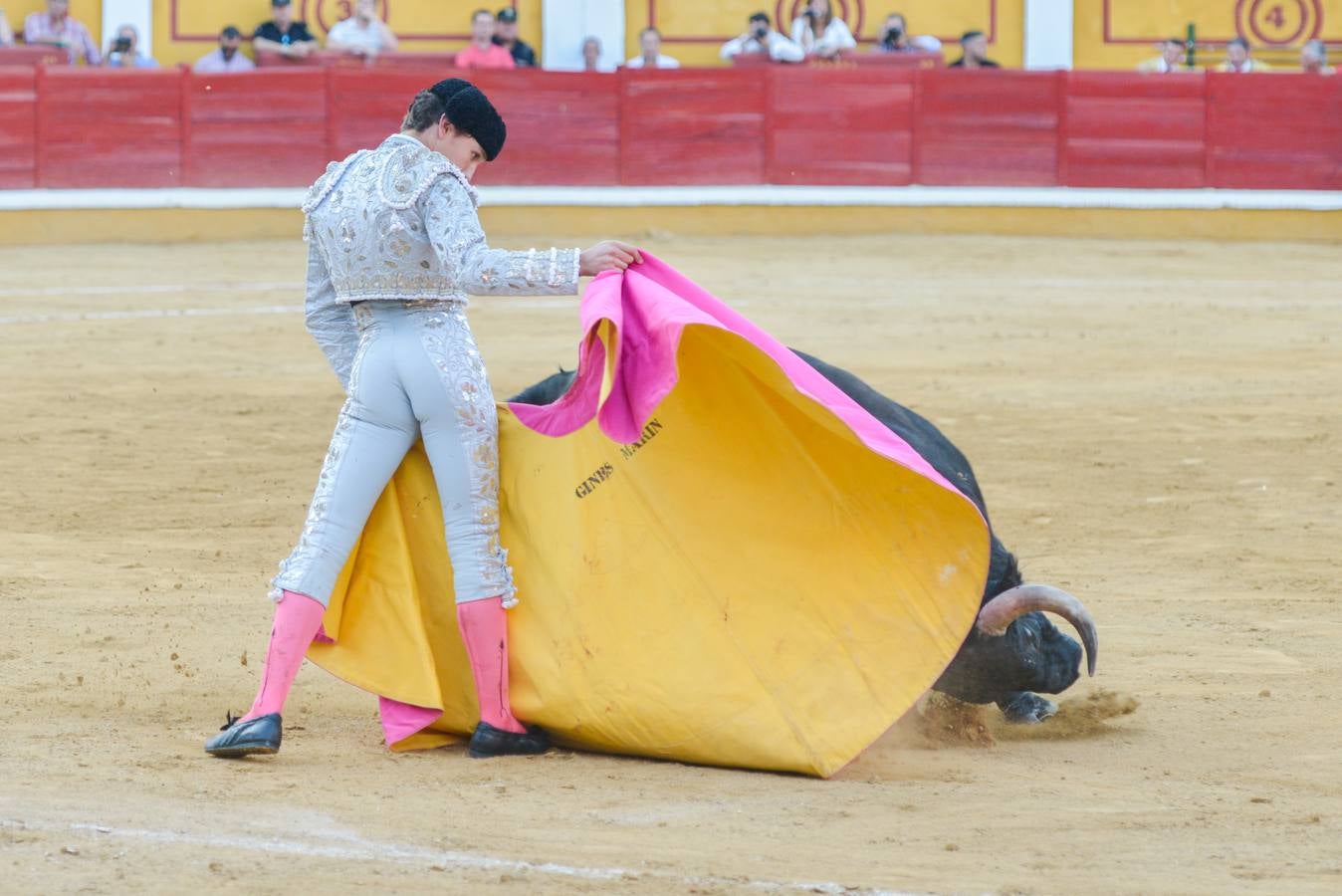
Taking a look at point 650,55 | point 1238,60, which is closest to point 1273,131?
point 1238,60

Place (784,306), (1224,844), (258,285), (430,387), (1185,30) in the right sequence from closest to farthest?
1. (1224,844)
2. (430,387)
3. (784,306)
4. (258,285)
5. (1185,30)

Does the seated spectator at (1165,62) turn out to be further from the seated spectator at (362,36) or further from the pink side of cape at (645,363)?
the pink side of cape at (645,363)

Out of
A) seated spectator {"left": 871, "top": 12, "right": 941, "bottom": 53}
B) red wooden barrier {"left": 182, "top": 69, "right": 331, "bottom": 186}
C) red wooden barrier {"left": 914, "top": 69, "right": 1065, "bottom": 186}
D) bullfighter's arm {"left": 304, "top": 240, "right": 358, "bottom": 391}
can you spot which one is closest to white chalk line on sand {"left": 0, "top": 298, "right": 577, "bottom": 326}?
red wooden barrier {"left": 182, "top": 69, "right": 331, "bottom": 186}

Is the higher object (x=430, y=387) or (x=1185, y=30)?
(x=1185, y=30)

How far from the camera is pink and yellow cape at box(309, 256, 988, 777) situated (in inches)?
123

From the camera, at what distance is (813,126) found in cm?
1330

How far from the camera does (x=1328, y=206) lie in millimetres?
13273

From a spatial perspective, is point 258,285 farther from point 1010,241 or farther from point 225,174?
point 1010,241

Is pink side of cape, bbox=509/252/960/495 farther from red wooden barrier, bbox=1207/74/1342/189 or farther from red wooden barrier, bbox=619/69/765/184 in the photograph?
red wooden barrier, bbox=1207/74/1342/189

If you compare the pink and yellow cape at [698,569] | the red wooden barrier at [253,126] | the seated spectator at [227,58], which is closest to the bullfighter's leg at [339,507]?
the pink and yellow cape at [698,569]

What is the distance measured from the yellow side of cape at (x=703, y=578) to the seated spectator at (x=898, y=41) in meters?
11.1

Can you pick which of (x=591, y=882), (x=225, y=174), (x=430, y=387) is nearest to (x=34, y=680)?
(x=430, y=387)

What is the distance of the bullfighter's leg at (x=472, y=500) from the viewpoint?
10.2 ft

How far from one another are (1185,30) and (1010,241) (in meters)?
2.99
